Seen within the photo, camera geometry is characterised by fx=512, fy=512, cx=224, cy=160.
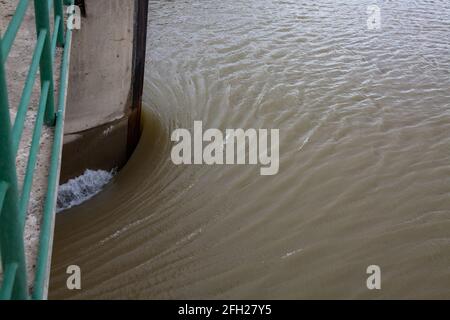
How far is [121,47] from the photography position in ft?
15.5

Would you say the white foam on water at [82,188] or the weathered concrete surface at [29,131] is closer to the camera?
the weathered concrete surface at [29,131]

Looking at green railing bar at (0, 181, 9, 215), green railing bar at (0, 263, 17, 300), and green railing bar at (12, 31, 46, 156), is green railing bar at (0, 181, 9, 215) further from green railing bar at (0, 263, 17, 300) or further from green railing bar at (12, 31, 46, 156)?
green railing bar at (0, 263, 17, 300)

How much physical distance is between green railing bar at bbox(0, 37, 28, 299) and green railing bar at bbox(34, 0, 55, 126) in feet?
3.67

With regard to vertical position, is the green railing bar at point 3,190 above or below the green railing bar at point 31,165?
below

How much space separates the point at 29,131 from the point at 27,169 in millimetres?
790

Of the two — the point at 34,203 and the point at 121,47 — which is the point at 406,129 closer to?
the point at 121,47

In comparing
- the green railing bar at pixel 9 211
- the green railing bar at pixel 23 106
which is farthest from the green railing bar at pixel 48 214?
the green railing bar at pixel 23 106

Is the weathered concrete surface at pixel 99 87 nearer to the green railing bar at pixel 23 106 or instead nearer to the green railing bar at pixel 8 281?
the green railing bar at pixel 23 106

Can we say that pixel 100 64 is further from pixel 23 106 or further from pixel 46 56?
pixel 23 106

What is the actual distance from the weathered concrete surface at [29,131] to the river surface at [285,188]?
155 centimetres

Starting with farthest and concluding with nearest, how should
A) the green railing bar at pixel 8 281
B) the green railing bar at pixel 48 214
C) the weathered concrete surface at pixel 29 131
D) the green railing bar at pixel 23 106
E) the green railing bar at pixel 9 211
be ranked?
the weathered concrete surface at pixel 29 131, the green railing bar at pixel 48 214, the green railing bar at pixel 23 106, the green railing bar at pixel 8 281, the green railing bar at pixel 9 211

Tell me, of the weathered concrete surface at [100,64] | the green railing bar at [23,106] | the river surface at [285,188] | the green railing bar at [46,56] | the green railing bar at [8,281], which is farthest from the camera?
the weathered concrete surface at [100,64]

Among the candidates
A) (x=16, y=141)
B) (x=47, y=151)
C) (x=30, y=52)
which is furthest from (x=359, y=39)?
(x=16, y=141)

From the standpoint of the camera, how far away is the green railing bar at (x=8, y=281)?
4.75ft
